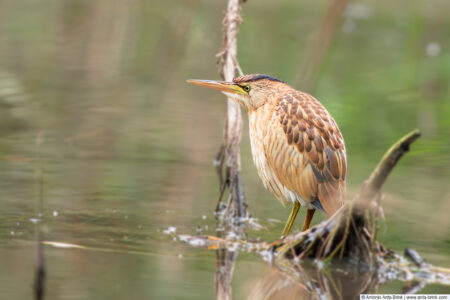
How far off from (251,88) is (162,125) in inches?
114

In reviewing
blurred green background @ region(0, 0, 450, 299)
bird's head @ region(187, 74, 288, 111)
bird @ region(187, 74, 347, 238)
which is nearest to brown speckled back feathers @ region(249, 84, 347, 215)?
bird @ region(187, 74, 347, 238)

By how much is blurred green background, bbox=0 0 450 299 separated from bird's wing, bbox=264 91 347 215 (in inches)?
12.3

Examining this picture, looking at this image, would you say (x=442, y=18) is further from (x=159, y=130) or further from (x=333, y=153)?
(x=333, y=153)

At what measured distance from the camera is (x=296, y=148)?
205 inches

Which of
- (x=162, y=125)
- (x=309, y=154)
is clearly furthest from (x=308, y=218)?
(x=162, y=125)

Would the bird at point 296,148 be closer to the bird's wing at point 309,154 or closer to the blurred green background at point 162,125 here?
the bird's wing at point 309,154

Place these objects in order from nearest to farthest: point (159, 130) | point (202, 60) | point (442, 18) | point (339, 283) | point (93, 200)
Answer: point (339, 283), point (93, 200), point (159, 130), point (202, 60), point (442, 18)

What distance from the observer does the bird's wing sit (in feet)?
16.8

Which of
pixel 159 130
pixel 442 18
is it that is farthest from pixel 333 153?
pixel 442 18

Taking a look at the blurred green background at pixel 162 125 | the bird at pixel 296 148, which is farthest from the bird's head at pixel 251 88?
the blurred green background at pixel 162 125

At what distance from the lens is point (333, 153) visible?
16.8 ft

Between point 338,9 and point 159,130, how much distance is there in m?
5.91

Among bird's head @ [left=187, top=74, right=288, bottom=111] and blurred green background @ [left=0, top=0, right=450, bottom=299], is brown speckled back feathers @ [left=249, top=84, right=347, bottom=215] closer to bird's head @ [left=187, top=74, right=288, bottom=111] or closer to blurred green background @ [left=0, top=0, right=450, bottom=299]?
bird's head @ [left=187, top=74, right=288, bottom=111]

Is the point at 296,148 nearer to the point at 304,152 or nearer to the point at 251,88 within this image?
the point at 304,152
